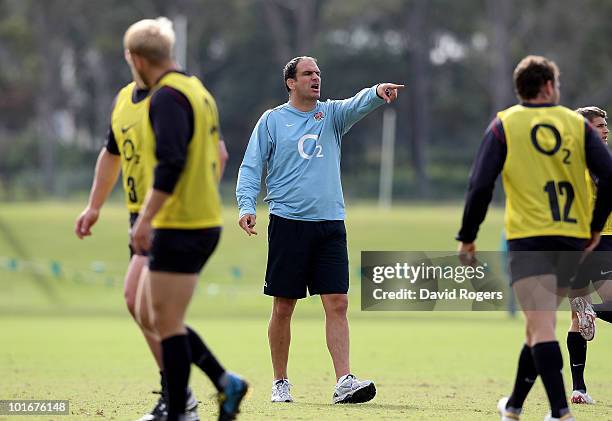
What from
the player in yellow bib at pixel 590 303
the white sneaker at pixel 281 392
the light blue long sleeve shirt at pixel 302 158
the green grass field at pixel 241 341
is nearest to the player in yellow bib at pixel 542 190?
the green grass field at pixel 241 341

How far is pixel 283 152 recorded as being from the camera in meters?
9.47

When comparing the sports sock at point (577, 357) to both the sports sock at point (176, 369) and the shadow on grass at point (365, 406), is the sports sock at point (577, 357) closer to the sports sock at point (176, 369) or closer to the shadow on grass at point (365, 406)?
the shadow on grass at point (365, 406)

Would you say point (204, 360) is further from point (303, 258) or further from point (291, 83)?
point (291, 83)

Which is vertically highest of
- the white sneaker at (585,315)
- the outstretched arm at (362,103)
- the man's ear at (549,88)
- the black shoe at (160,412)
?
the outstretched arm at (362,103)

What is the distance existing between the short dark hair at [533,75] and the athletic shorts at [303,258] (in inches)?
111

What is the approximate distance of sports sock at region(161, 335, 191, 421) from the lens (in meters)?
6.68

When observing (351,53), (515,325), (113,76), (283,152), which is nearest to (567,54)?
(351,53)

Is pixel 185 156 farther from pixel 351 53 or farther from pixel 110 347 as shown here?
pixel 351 53

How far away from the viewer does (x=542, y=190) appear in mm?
6836

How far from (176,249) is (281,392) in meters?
2.97

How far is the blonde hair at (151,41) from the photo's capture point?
21.6 feet

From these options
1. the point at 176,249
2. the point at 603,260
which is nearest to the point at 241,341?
the point at 603,260

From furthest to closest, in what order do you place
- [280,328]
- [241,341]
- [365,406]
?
[241,341], [280,328], [365,406]

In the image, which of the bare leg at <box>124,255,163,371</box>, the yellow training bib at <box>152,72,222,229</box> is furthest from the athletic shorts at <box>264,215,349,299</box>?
the yellow training bib at <box>152,72,222,229</box>
